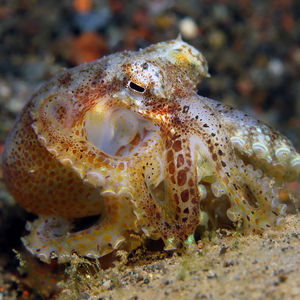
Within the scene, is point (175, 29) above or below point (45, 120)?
above

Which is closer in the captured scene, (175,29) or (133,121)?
(133,121)

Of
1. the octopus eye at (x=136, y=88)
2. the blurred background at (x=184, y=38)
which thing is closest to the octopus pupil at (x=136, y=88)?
the octopus eye at (x=136, y=88)

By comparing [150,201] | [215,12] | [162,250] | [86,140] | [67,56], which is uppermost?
[215,12]

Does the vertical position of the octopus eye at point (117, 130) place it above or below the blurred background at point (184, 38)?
below

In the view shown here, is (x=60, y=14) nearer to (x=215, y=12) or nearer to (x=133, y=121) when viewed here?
(x=215, y=12)

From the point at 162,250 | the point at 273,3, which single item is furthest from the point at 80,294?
the point at 273,3

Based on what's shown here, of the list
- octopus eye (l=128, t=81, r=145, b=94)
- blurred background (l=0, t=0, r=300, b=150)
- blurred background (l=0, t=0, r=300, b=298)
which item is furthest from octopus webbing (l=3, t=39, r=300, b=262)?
blurred background (l=0, t=0, r=300, b=150)

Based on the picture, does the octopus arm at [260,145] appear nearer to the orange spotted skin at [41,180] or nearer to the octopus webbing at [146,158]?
the octopus webbing at [146,158]
